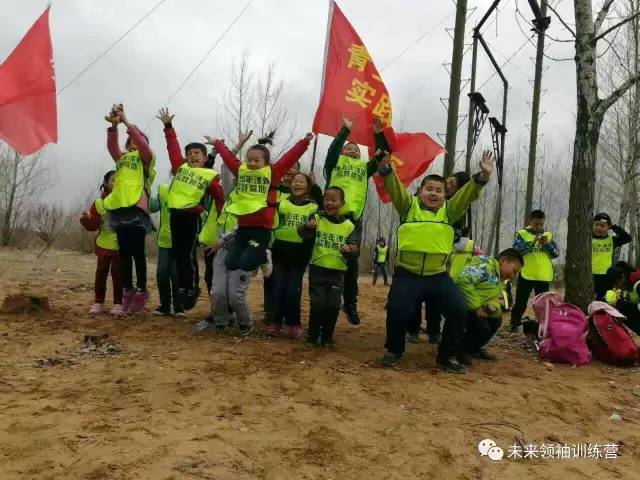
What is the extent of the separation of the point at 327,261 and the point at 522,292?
3.03 m

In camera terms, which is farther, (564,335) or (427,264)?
(564,335)

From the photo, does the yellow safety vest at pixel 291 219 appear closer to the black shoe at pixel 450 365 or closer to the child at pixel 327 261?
the child at pixel 327 261

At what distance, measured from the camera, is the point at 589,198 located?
18.6 ft

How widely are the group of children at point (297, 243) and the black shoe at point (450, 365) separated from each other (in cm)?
2

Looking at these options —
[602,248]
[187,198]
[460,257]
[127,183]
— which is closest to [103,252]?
[127,183]

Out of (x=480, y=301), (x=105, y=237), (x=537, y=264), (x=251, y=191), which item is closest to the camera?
(x=480, y=301)

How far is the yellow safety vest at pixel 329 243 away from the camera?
4.83 m

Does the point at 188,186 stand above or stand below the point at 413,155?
below

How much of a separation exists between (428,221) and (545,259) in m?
2.91

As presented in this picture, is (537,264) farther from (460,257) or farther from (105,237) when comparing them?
(105,237)

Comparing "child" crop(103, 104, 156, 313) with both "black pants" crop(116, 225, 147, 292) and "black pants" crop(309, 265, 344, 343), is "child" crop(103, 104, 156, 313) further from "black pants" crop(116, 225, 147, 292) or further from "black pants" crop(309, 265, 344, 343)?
"black pants" crop(309, 265, 344, 343)

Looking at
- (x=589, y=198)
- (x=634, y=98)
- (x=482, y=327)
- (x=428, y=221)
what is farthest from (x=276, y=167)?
(x=634, y=98)

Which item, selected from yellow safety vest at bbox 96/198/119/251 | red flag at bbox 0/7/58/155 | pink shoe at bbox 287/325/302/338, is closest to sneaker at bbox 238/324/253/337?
pink shoe at bbox 287/325/302/338

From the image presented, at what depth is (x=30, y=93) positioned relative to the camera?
572cm
